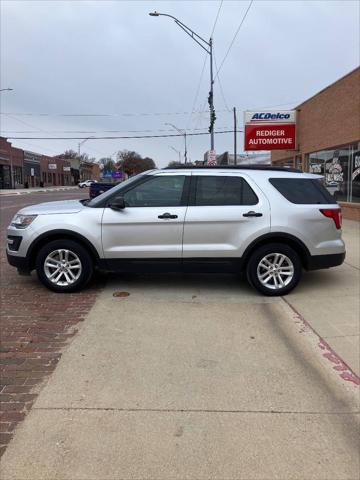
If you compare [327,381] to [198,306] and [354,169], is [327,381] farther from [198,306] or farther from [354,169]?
[354,169]

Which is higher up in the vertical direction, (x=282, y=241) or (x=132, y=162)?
(x=132, y=162)

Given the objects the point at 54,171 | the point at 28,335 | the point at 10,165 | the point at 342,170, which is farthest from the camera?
the point at 54,171

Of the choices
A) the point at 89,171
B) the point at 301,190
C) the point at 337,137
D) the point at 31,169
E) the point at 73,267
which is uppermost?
the point at 89,171

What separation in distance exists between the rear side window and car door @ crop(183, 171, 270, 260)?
321 millimetres

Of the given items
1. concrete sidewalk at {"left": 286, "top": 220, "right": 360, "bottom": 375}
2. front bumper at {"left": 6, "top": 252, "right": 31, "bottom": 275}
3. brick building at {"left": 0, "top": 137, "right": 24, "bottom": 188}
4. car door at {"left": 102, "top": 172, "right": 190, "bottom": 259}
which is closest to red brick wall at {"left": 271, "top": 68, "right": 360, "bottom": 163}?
concrete sidewalk at {"left": 286, "top": 220, "right": 360, "bottom": 375}

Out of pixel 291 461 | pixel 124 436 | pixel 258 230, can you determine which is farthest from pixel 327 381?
pixel 258 230

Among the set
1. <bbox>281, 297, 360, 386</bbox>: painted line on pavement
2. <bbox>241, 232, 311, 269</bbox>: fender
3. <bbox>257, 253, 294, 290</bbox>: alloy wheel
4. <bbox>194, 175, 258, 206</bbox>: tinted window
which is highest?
<bbox>194, 175, 258, 206</bbox>: tinted window

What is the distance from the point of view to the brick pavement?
11.6 feet

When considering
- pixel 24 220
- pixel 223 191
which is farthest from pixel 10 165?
pixel 223 191

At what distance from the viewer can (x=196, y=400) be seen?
11.8ft

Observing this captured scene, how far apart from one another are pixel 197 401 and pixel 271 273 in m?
3.21

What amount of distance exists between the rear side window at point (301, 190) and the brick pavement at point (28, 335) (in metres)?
3.04

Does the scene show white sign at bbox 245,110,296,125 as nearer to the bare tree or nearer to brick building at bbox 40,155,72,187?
brick building at bbox 40,155,72,187

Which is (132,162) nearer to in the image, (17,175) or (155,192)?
(17,175)
